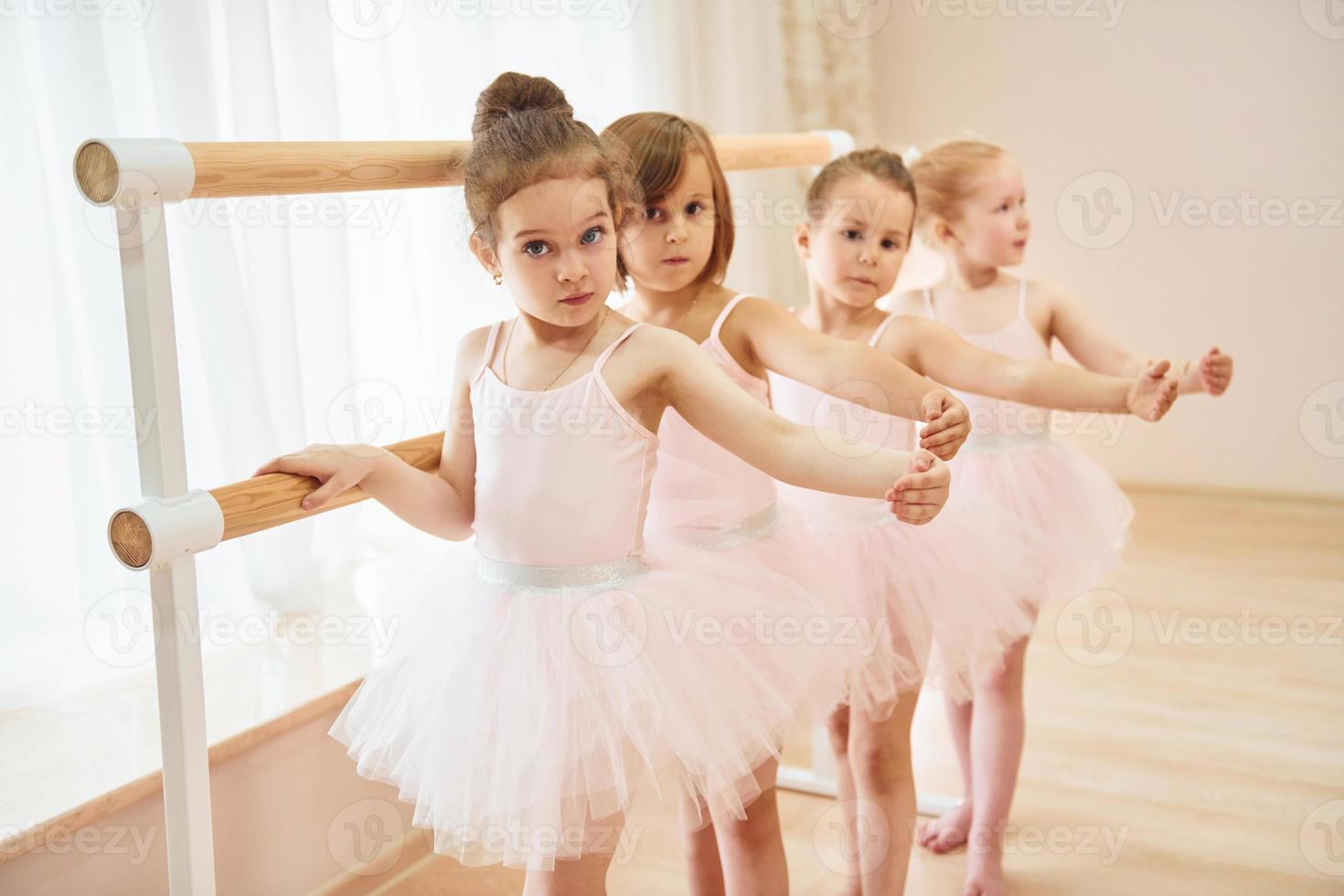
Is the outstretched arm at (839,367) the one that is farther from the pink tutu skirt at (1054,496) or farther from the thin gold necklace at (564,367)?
the pink tutu skirt at (1054,496)

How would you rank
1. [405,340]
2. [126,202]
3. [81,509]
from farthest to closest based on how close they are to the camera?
[405,340]
[81,509]
[126,202]

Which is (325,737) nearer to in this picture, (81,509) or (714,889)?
(81,509)

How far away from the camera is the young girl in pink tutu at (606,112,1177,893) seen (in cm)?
134

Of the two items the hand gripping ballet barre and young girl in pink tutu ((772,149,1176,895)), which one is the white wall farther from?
the hand gripping ballet barre

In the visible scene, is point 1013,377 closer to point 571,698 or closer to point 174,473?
point 571,698

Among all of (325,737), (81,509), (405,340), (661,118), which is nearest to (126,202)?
(661,118)

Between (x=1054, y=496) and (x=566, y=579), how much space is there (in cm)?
92

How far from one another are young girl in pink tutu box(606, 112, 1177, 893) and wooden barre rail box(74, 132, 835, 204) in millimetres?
196

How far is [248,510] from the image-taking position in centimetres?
104

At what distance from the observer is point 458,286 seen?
2.17 m

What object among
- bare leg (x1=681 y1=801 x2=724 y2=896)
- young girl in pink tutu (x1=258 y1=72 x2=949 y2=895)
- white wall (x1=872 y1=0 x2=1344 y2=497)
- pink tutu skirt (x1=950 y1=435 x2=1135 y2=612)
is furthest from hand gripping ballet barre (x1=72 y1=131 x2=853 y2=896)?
white wall (x1=872 y1=0 x2=1344 y2=497)

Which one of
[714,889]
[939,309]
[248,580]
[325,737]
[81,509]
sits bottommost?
[714,889]

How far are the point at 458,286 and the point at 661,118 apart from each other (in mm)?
883

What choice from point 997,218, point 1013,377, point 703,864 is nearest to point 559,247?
point 1013,377
